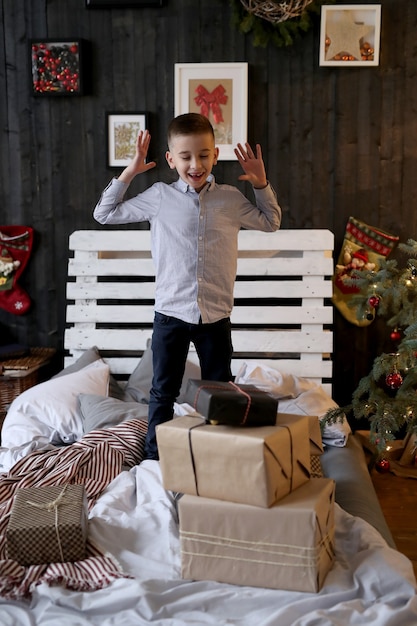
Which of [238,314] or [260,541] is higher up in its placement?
[238,314]

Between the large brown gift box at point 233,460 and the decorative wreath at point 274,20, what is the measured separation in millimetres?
2402

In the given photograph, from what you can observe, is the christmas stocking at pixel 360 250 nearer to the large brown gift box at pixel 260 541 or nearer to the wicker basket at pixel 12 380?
the wicker basket at pixel 12 380

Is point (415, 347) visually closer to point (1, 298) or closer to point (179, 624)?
point (179, 624)

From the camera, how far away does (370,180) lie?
12.7 ft

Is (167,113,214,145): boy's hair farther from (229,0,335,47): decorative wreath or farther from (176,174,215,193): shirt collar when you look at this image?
(229,0,335,47): decorative wreath

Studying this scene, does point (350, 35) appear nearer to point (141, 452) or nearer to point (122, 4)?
→ point (122, 4)

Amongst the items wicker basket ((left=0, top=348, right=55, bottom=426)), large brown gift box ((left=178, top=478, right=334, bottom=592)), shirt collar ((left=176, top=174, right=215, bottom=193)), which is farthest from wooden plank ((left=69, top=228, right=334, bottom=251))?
large brown gift box ((left=178, top=478, right=334, bottom=592))

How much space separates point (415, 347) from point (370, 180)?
1207 mm

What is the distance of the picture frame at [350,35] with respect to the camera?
146 inches

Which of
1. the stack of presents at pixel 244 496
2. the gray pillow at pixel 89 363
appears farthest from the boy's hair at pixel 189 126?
the gray pillow at pixel 89 363

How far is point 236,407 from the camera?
1883mm

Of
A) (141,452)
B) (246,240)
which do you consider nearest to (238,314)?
(246,240)

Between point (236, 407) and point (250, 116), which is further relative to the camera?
point (250, 116)

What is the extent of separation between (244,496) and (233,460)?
4.1 inches
